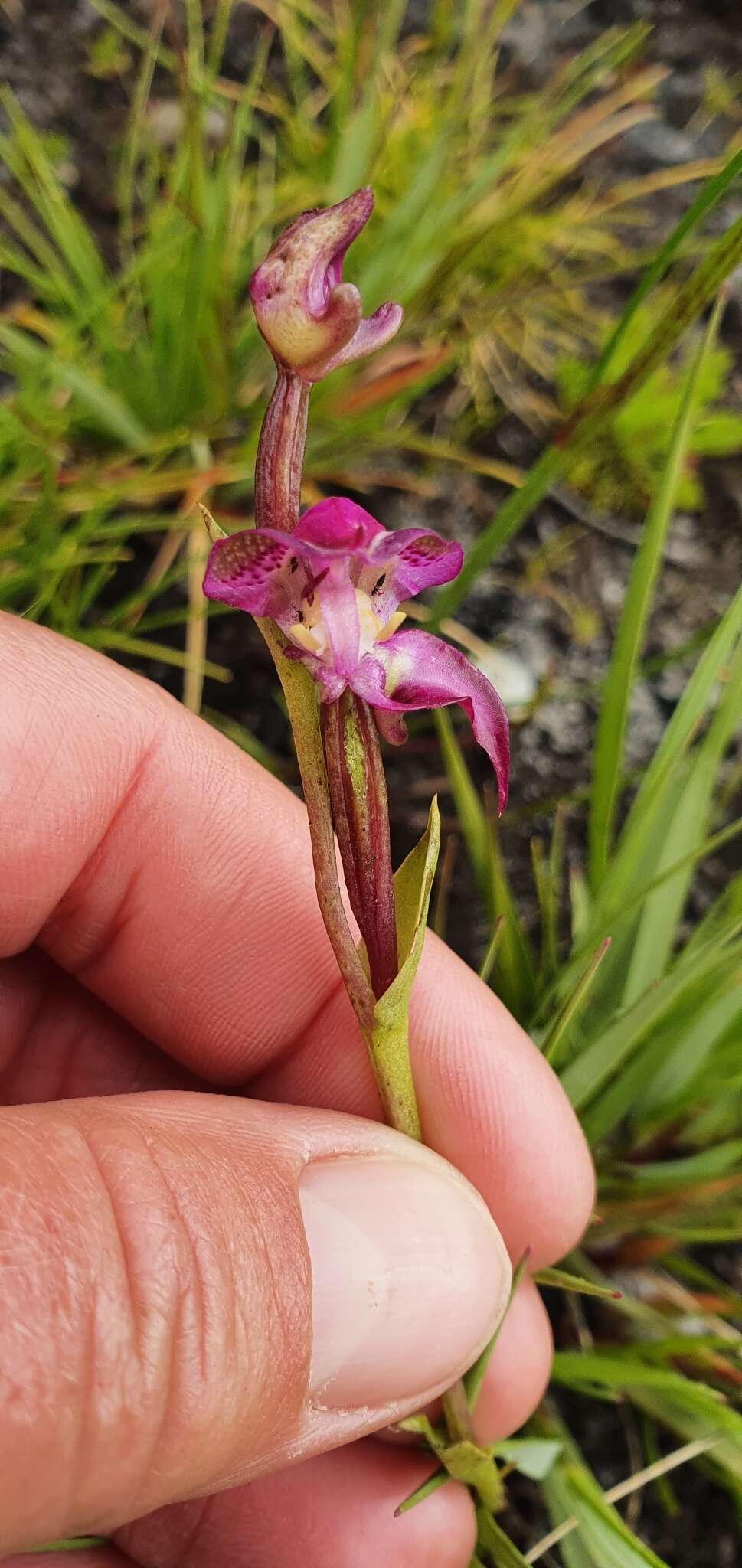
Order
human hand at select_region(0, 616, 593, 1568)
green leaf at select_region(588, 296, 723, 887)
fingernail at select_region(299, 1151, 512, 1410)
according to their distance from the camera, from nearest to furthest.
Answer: human hand at select_region(0, 616, 593, 1568), fingernail at select_region(299, 1151, 512, 1410), green leaf at select_region(588, 296, 723, 887)

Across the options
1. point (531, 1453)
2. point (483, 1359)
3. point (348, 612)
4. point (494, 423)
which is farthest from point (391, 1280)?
point (494, 423)

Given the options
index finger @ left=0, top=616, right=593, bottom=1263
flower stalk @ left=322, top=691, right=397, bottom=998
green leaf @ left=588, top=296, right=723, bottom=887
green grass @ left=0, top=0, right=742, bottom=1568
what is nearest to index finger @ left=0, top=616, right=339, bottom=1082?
index finger @ left=0, top=616, right=593, bottom=1263

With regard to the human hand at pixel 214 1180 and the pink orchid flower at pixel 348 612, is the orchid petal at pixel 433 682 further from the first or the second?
the human hand at pixel 214 1180

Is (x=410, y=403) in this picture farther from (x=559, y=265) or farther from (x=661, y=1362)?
(x=661, y=1362)

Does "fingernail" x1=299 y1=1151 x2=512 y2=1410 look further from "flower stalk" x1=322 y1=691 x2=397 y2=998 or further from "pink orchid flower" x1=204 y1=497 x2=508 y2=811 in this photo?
"pink orchid flower" x1=204 y1=497 x2=508 y2=811

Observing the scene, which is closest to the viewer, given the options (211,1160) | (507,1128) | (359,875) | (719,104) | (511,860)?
(359,875)

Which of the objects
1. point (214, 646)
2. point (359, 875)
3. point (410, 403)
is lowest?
point (359, 875)

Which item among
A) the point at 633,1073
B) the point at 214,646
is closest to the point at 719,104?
the point at 214,646
